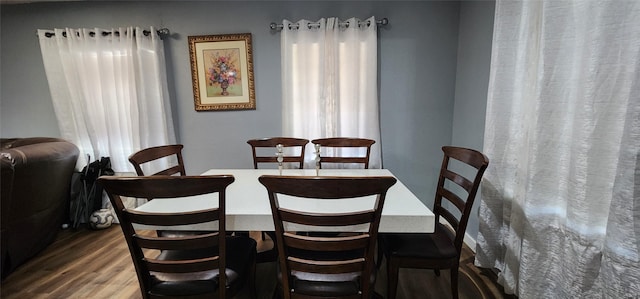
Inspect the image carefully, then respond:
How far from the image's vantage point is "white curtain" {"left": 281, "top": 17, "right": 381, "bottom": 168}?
7.47 feet

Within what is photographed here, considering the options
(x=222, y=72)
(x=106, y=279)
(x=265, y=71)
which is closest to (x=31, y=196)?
(x=106, y=279)

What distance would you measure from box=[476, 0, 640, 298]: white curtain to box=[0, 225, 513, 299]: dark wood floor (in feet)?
0.81

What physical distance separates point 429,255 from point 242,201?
0.96 metres

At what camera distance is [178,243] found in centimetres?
99

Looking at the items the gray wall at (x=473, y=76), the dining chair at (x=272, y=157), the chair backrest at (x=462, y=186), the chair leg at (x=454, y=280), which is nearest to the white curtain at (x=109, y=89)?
the dining chair at (x=272, y=157)

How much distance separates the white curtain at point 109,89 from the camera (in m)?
2.37

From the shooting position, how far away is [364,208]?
Result: 113 cm

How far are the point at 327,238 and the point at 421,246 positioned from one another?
633 millimetres

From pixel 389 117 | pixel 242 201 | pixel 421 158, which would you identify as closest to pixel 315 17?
pixel 389 117

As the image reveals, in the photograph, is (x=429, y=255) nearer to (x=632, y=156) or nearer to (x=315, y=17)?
(x=632, y=156)

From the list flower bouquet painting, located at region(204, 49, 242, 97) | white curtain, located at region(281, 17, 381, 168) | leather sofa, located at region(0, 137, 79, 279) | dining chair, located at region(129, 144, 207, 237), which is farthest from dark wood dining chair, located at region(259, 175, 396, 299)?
leather sofa, located at region(0, 137, 79, 279)

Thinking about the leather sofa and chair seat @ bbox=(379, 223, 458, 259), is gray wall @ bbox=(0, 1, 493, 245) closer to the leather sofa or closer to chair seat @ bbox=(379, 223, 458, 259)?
the leather sofa

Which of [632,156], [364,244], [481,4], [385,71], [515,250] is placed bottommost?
[515,250]

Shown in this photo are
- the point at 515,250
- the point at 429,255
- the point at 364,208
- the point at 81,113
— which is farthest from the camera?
the point at 81,113
